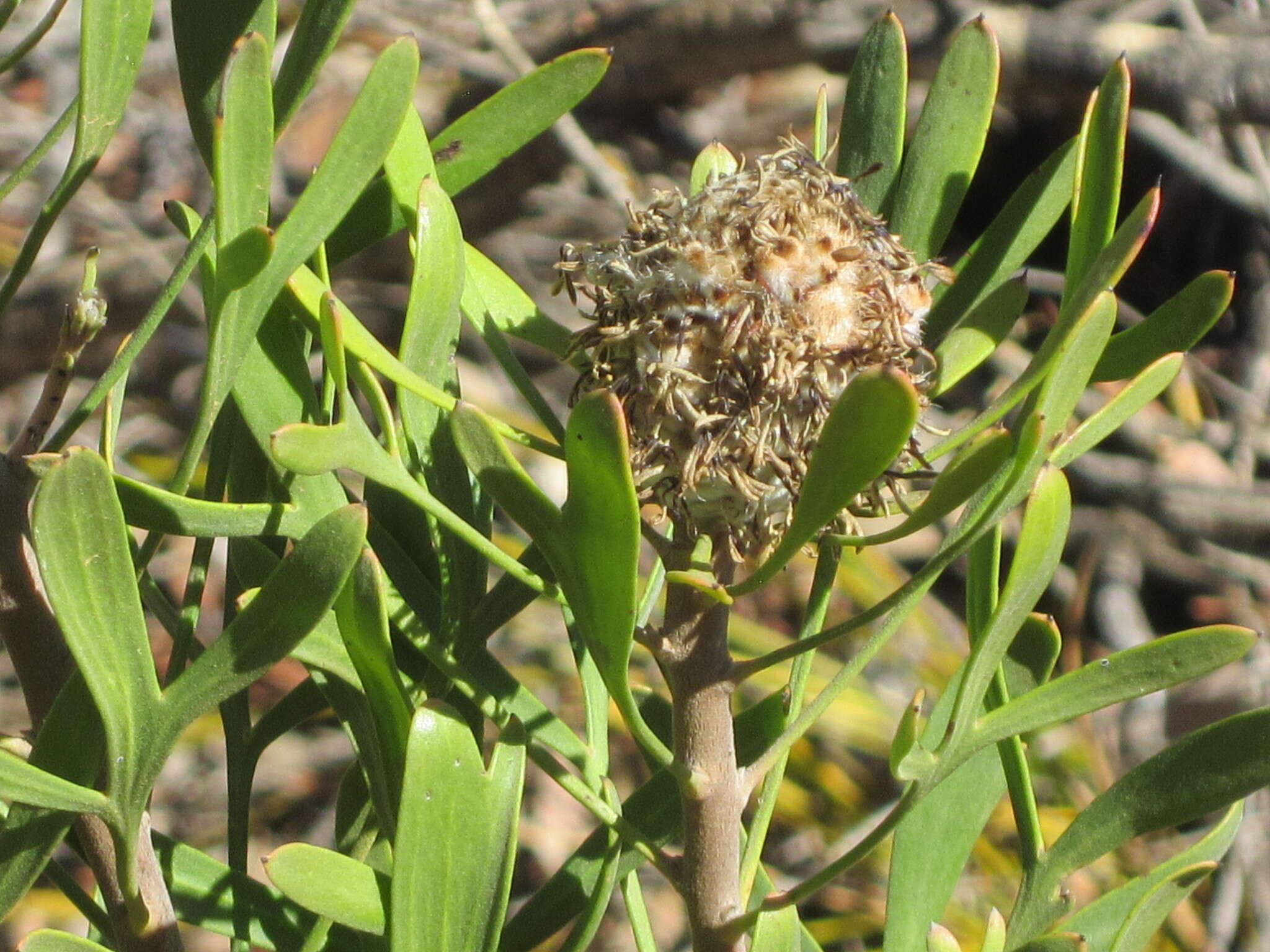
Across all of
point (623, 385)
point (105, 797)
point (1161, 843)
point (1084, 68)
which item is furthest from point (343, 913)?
point (1084, 68)

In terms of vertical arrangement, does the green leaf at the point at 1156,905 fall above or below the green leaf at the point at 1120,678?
below

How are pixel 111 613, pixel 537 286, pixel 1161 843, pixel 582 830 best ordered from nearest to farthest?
pixel 111 613, pixel 1161 843, pixel 582 830, pixel 537 286

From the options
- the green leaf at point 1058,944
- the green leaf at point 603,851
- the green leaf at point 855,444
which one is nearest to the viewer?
the green leaf at point 855,444

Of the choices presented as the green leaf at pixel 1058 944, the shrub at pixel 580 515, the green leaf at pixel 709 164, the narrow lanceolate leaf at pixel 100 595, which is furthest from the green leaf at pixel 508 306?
the green leaf at pixel 1058 944

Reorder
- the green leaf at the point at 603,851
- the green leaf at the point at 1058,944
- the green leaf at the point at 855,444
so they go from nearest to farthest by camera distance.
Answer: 1. the green leaf at the point at 855,444
2. the green leaf at the point at 1058,944
3. the green leaf at the point at 603,851

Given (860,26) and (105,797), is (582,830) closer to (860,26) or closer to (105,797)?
(860,26)

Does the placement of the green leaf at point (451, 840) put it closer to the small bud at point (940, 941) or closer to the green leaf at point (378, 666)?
the green leaf at point (378, 666)

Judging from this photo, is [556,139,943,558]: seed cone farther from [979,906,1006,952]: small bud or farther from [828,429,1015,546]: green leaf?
[979,906,1006,952]: small bud

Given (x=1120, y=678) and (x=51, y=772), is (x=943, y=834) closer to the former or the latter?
(x=1120, y=678)
